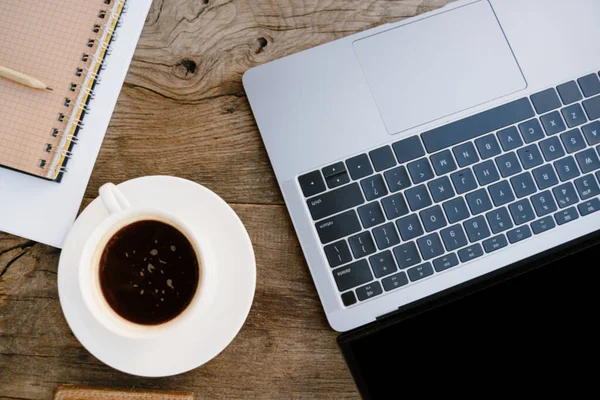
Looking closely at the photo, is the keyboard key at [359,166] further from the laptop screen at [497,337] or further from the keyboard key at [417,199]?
the laptop screen at [497,337]

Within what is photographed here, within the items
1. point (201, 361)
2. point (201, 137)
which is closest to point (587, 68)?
point (201, 137)

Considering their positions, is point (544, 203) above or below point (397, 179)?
below

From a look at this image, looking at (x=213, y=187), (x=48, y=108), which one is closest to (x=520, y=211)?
(x=213, y=187)

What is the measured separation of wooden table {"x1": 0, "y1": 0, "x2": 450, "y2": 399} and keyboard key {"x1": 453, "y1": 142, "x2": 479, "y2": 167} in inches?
9.2

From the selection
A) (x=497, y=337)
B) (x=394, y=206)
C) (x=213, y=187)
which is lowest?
(x=497, y=337)

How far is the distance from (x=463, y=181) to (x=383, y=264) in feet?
0.52

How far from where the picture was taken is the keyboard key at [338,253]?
0.66m

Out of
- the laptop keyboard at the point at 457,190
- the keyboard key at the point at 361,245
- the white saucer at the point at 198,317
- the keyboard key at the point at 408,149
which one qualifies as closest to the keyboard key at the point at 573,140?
the laptop keyboard at the point at 457,190

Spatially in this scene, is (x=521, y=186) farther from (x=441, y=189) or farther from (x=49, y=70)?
(x=49, y=70)

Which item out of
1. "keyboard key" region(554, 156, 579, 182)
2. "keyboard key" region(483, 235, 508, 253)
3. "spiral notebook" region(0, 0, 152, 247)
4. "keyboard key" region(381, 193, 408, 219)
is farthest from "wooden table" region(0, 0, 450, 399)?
"keyboard key" region(554, 156, 579, 182)

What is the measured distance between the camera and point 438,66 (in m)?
0.70

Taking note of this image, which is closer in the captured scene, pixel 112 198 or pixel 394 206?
pixel 112 198

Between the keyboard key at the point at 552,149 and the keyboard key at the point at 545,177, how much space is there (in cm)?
2

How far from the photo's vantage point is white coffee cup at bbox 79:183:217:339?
57 centimetres
